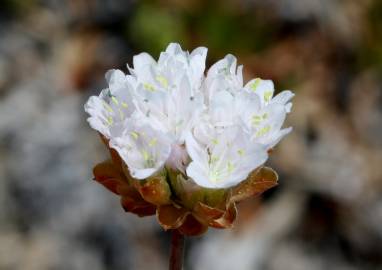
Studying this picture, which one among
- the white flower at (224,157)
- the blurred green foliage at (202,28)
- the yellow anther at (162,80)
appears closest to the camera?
the white flower at (224,157)

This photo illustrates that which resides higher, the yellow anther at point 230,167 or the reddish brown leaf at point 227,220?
the yellow anther at point 230,167

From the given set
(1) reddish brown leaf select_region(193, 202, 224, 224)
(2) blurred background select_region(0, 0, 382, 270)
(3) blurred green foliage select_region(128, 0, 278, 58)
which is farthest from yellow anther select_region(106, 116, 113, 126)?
(3) blurred green foliage select_region(128, 0, 278, 58)

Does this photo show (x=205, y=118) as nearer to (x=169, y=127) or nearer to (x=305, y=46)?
(x=169, y=127)

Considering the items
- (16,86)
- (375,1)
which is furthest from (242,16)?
→ (16,86)

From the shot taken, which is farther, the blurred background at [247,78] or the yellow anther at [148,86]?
the blurred background at [247,78]

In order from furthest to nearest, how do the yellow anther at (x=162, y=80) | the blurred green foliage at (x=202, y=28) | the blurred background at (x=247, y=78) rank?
1. the blurred green foliage at (x=202, y=28)
2. the blurred background at (x=247, y=78)
3. the yellow anther at (x=162, y=80)

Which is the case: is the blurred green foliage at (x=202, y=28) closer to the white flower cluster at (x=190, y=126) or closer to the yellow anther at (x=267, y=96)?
the yellow anther at (x=267, y=96)

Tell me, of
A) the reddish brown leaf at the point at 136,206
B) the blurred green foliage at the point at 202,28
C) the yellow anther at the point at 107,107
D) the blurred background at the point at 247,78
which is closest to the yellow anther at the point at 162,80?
the yellow anther at the point at 107,107
